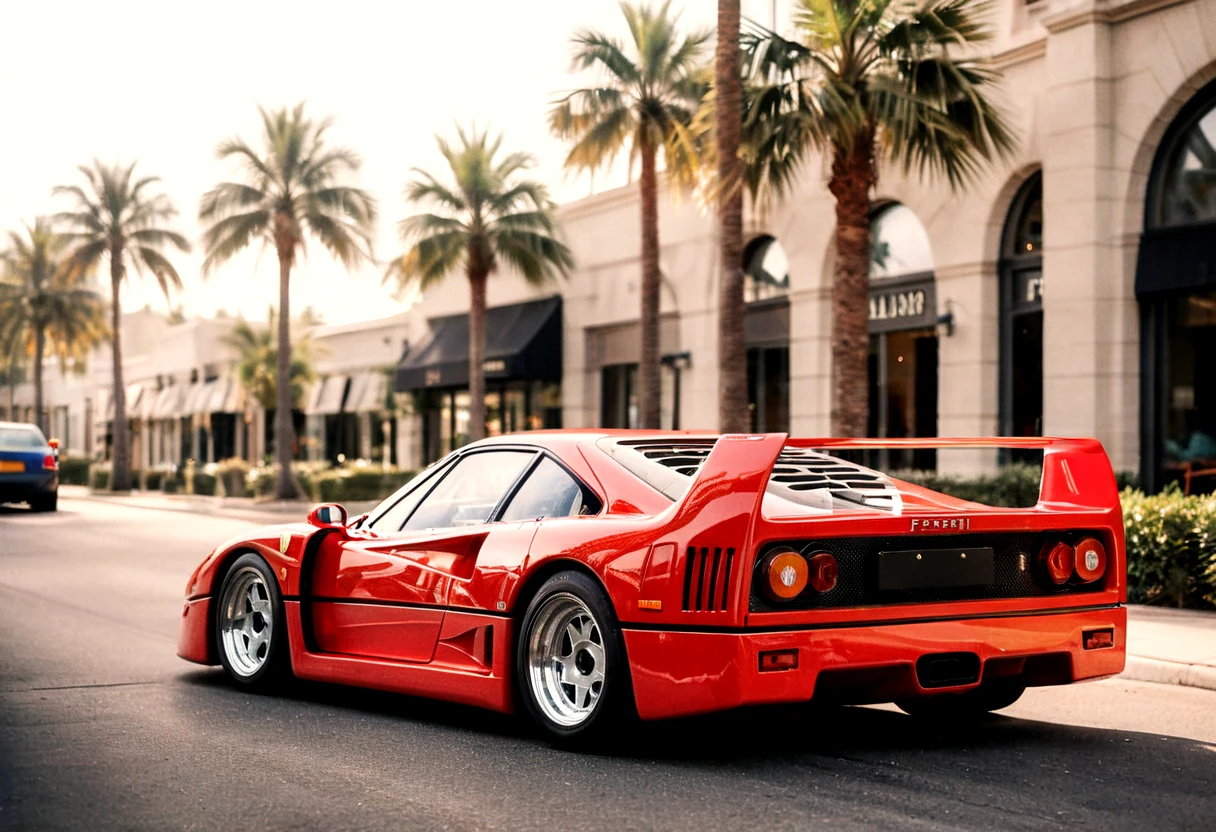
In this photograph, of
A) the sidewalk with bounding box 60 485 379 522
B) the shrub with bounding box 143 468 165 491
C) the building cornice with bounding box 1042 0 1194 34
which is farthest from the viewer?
the shrub with bounding box 143 468 165 491

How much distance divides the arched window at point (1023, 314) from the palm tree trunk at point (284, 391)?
2007 cm

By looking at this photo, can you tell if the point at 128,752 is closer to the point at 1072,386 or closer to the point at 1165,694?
the point at 1165,694

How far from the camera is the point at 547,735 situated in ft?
18.0

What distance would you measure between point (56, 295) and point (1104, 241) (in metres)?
49.2

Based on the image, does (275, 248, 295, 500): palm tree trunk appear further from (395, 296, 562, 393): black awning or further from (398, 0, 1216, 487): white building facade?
(398, 0, 1216, 487): white building facade

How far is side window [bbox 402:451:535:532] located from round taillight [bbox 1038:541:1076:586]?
2.20 m

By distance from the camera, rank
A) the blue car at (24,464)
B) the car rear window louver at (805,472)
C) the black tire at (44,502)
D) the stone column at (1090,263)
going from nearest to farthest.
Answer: the car rear window louver at (805,472), the stone column at (1090,263), the blue car at (24,464), the black tire at (44,502)

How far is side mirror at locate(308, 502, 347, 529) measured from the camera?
682 centimetres

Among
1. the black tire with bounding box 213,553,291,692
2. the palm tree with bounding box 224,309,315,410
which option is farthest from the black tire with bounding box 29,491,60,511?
the black tire with bounding box 213,553,291,692

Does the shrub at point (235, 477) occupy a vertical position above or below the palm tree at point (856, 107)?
below

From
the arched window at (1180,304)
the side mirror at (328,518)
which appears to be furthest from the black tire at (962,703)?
the arched window at (1180,304)

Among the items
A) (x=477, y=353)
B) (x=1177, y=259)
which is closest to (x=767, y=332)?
(x=477, y=353)

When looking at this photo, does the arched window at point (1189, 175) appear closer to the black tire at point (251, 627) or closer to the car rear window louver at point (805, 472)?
the car rear window louver at point (805, 472)

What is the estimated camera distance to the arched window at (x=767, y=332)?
2581cm
